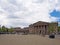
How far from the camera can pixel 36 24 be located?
312 feet

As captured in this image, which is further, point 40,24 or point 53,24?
point 40,24

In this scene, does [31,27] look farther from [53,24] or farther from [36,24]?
[53,24]

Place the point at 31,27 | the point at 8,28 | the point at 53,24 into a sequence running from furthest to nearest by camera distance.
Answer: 1. the point at 8,28
2. the point at 31,27
3. the point at 53,24

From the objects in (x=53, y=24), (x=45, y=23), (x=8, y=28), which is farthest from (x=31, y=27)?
(x=53, y=24)

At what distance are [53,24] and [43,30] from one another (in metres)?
21.2

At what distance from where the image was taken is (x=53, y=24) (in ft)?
238

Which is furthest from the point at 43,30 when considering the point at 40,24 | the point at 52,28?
the point at 52,28

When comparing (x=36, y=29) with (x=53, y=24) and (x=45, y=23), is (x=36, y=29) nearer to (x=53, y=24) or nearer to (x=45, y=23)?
(x=45, y=23)

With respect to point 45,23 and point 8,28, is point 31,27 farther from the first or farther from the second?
point 8,28

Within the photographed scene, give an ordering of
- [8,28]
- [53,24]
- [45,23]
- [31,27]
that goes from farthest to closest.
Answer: [8,28] → [31,27] → [45,23] → [53,24]

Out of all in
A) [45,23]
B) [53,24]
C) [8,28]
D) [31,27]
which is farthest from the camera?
[8,28]

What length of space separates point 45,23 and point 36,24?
6460mm

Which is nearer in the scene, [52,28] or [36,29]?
[52,28]

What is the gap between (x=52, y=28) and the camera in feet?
244
